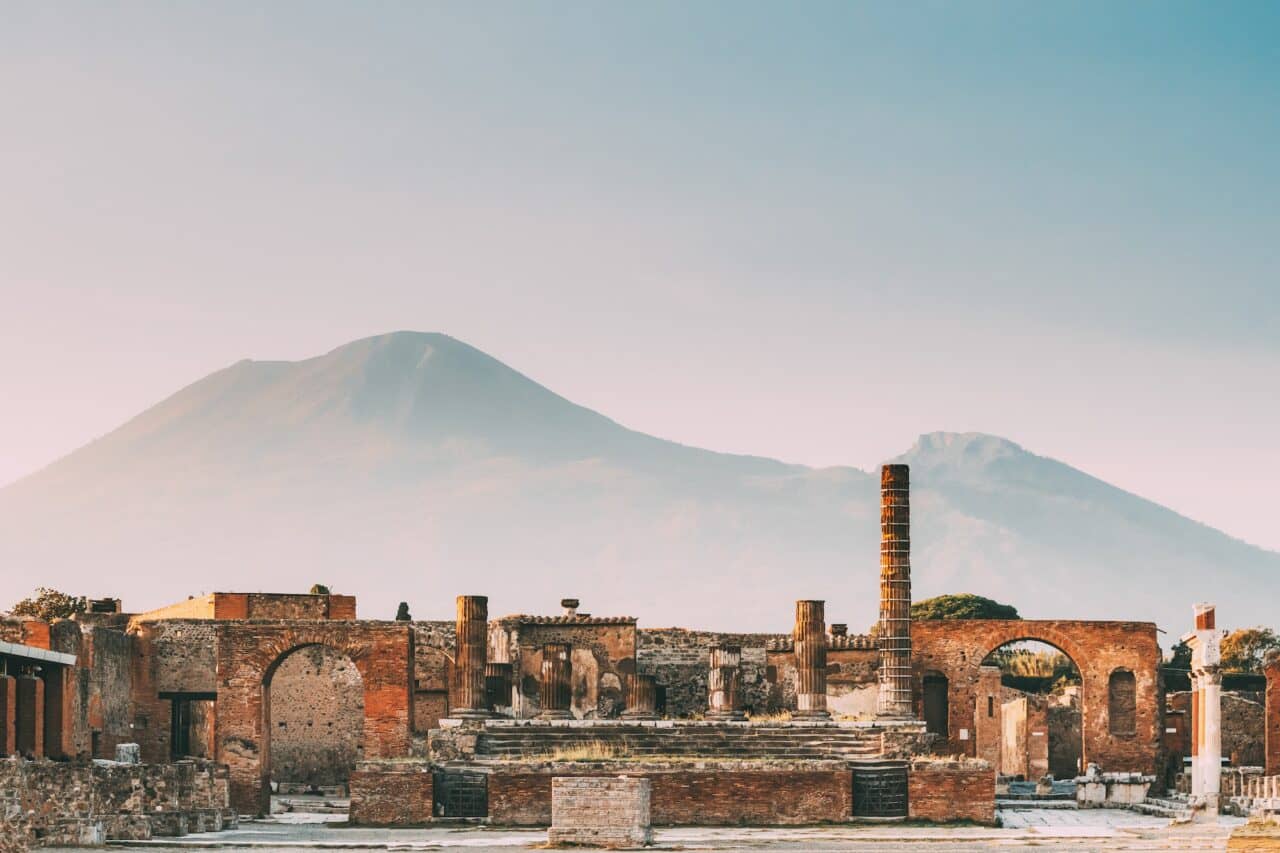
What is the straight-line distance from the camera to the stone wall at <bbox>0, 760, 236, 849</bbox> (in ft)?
115

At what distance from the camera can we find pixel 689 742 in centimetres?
4909

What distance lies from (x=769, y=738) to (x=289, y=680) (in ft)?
56.4

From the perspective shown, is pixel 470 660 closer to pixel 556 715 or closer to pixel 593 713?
pixel 556 715

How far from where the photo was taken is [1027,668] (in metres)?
100

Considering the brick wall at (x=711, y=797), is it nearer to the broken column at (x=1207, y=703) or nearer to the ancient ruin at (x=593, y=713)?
the ancient ruin at (x=593, y=713)

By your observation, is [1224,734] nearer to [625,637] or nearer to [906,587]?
[906,587]

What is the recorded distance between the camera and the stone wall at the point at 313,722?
2410 inches

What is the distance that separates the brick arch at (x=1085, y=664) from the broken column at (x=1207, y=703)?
11963 mm

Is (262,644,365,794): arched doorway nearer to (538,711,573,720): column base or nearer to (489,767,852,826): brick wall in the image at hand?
(538,711,573,720): column base

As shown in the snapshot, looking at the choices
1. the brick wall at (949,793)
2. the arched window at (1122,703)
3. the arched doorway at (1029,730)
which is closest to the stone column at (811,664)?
the arched doorway at (1029,730)

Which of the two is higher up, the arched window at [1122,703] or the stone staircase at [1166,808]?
the arched window at [1122,703]

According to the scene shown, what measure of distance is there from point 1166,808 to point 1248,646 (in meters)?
56.3

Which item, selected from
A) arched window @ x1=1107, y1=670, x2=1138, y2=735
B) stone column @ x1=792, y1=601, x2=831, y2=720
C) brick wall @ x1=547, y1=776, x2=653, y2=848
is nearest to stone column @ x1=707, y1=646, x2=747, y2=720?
stone column @ x1=792, y1=601, x2=831, y2=720

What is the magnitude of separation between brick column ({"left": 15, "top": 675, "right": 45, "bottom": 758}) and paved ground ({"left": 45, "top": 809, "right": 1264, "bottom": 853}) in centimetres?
332
